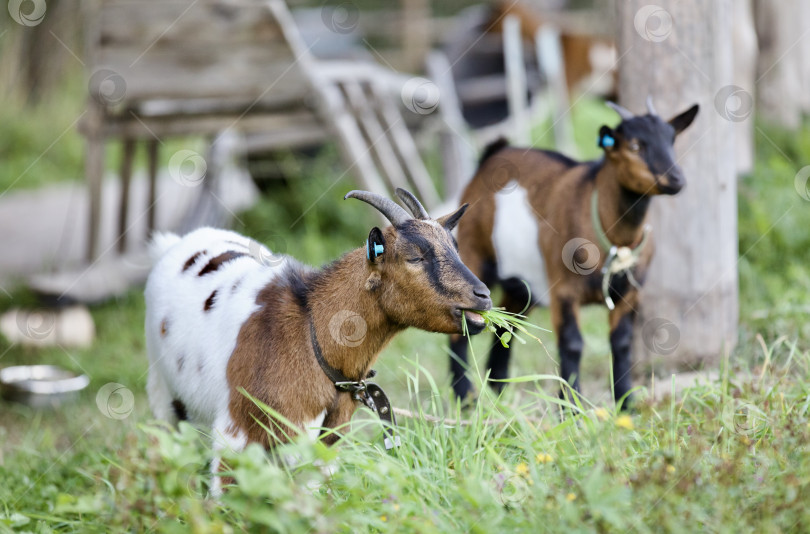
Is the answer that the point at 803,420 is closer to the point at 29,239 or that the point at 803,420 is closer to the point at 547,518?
the point at 547,518

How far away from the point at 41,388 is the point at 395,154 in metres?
4.26

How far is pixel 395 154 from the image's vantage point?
8.71m

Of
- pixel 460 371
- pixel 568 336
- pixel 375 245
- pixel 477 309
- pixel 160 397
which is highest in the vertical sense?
pixel 375 245

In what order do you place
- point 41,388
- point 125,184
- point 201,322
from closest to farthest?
point 201,322 < point 41,388 < point 125,184

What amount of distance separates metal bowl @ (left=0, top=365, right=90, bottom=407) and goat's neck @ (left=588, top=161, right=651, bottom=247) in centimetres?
379

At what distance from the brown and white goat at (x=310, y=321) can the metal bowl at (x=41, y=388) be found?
2.33 metres

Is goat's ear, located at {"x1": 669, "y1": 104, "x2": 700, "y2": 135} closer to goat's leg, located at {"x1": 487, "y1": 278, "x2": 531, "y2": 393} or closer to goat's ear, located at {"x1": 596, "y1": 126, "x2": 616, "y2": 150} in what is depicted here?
goat's ear, located at {"x1": 596, "y1": 126, "x2": 616, "y2": 150}

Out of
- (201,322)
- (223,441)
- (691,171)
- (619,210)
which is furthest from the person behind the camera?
(691,171)

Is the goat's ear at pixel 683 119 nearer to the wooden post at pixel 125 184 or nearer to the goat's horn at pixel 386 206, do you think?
the goat's horn at pixel 386 206

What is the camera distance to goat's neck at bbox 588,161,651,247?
4.32 metres

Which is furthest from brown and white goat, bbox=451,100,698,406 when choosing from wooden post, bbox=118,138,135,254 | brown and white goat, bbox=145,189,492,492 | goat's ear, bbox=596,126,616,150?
wooden post, bbox=118,138,135,254

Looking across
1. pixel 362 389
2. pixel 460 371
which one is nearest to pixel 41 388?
pixel 460 371

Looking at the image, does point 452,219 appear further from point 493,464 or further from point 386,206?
point 493,464

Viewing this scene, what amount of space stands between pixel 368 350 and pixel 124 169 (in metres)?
4.97
